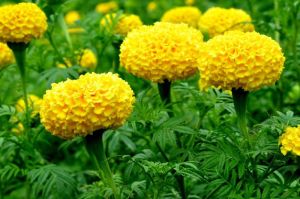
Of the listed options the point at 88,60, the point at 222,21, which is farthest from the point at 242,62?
the point at 88,60

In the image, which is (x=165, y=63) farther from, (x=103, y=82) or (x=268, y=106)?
(x=268, y=106)

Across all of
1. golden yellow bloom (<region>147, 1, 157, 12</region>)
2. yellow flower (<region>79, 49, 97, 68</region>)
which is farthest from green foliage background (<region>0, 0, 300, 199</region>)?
golden yellow bloom (<region>147, 1, 157, 12</region>)

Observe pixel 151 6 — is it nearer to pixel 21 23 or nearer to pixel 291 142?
pixel 21 23

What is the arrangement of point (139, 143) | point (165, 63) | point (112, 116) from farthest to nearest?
1. point (139, 143)
2. point (165, 63)
3. point (112, 116)

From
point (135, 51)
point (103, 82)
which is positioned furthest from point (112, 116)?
point (135, 51)

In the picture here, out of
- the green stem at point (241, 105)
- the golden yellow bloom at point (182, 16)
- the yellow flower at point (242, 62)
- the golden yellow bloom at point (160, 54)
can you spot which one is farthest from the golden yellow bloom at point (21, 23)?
the golden yellow bloom at point (182, 16)

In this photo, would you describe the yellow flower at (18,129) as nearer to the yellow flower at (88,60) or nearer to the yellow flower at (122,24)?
the yellow flower at (122,24)
